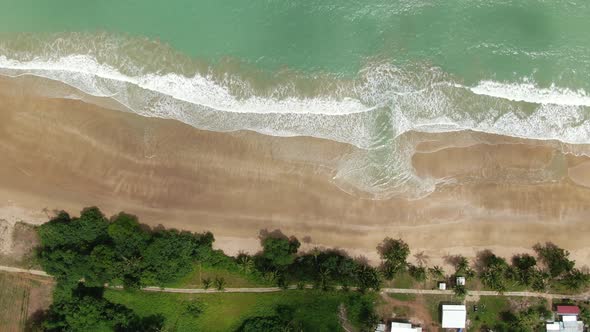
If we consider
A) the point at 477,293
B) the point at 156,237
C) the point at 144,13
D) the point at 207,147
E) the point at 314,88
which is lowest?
the point at 477,293

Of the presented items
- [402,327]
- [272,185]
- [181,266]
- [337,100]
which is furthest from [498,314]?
[181,266]

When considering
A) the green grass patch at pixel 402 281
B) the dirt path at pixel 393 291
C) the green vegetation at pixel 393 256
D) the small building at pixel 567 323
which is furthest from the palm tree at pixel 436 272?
the small building at pixel 567 323

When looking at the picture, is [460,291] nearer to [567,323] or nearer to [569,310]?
[569,310]

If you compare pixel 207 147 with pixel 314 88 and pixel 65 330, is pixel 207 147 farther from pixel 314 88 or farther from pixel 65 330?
pixel 65 330

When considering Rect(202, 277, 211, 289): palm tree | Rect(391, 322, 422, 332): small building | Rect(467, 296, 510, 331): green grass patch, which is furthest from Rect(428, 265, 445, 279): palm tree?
Rect(202, 277, 211, 289): palm tree

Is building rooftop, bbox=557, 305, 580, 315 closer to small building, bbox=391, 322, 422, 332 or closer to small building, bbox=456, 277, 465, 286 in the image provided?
small building, bbox=456, 277, 465, 286

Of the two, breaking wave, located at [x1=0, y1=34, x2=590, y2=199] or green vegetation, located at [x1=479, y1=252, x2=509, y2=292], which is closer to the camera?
green vegetation, located at [x1=479, y1=252, x2=509, y2=292]

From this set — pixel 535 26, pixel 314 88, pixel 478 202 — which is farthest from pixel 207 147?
pixel 535 26
